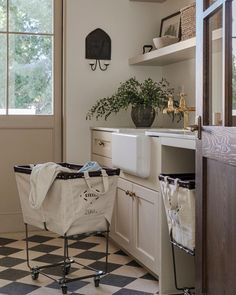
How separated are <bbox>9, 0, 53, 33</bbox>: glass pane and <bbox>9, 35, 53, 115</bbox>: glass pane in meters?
0.07

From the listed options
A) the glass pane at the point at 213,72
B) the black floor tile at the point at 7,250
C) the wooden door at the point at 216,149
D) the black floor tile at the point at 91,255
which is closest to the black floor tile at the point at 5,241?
the black floor tile at the point at 7,250

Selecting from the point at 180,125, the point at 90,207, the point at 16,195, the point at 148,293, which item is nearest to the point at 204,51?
the point at 90,207

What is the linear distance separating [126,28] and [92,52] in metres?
0.38

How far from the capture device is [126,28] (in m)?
4.18

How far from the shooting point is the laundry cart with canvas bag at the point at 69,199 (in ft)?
8.36

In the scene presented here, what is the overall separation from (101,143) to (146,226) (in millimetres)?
1041

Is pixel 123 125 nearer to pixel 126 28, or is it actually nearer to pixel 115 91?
pixel 115 91

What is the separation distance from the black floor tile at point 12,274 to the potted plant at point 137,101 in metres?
1.52

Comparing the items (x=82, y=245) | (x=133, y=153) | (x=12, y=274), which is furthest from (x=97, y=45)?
(x=12, y=274)

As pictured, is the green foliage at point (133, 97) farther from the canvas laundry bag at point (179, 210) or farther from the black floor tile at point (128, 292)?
the black floor tile at point (128, 292)

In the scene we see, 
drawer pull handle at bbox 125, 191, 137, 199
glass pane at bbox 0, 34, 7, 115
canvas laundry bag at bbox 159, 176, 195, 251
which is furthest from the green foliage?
canvas laundry bag at bbox 159, 176, 195, 251

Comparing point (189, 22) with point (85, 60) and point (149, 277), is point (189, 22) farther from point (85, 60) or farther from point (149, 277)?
point (149, 277)

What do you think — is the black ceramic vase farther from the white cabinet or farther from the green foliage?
the white cabinet

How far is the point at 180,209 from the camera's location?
235 cm
